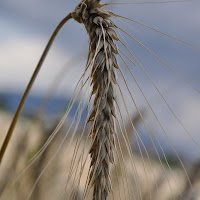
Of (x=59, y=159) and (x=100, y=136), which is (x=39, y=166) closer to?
(x=59, y=159)

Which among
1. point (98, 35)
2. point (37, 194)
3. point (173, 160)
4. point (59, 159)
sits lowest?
point (37, 194)

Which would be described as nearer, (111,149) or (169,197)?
(111,149)

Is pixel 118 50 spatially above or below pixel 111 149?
above

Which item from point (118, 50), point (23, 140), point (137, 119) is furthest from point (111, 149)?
point (23, 140)

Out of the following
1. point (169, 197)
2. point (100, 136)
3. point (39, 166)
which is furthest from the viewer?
point (169, 197)

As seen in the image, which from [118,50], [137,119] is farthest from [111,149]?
[137,119]

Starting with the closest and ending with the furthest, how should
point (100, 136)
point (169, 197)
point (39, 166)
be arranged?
point (100, 136) → point (39, 166) → point (169, 197)
